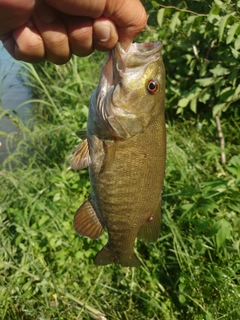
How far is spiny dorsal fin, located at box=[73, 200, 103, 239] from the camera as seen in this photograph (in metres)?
2.11

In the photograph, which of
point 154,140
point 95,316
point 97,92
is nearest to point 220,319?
point 95,316

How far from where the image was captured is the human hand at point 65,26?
5.28ft

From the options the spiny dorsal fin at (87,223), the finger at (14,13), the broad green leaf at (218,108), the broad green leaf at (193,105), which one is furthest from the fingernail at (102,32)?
the broad green leaf at (193,105)

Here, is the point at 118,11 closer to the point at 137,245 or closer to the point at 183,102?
the point at 137,245

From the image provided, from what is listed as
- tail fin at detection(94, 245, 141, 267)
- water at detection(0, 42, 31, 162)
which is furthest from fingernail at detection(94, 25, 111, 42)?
water at detection(0, 42, 31, 162)

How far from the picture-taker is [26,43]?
1.86 m

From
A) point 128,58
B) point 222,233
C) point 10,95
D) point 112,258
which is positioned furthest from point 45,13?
point 10,95

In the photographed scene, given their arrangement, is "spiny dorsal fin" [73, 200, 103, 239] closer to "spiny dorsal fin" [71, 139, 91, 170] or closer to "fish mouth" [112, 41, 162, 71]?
"spiny dorsal fin" [71, 139, 91, 170]

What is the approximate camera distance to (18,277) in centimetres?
311

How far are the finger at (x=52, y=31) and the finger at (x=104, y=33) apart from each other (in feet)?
0.52

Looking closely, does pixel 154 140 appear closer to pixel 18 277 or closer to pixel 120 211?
pixel 120 211

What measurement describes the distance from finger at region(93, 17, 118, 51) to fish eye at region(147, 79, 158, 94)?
258mm

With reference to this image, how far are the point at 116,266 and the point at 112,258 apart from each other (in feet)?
3.89

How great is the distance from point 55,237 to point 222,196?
4.54 feet
